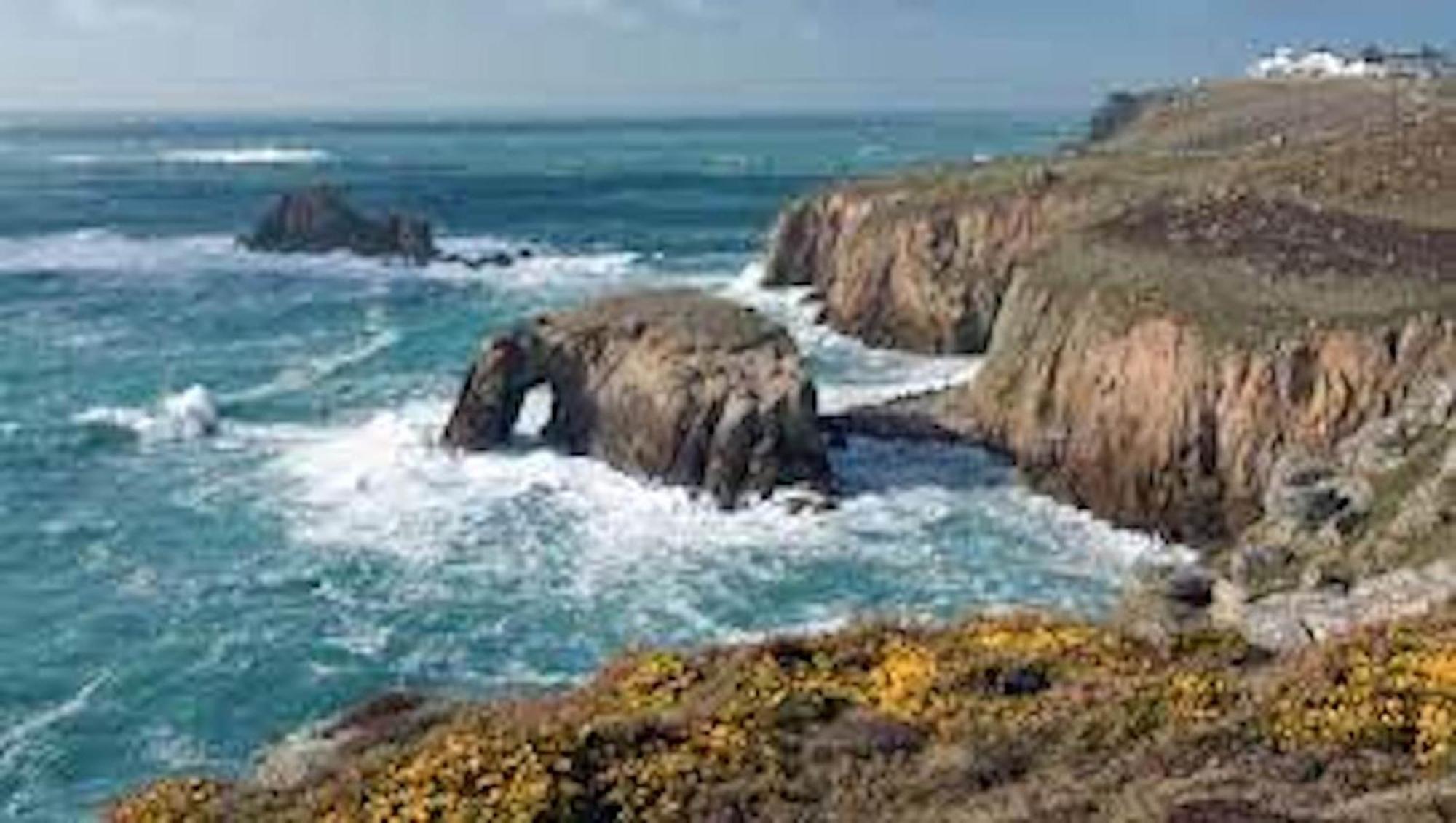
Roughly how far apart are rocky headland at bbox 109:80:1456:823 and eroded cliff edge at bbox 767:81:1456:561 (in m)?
0.16

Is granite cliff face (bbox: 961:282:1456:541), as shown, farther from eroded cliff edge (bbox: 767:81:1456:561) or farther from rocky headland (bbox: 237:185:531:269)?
rocky headland (bbox: 237:185:531:269)

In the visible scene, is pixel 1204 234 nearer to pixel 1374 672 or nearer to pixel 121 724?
pixel 121 724

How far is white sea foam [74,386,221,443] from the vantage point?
94.7 metres

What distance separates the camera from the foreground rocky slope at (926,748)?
22.7 meters

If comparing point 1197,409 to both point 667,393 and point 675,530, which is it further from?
point 667,393

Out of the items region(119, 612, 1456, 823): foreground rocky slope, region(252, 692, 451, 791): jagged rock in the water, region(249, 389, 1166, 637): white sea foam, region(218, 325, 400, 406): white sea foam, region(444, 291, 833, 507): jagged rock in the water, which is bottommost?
region(218, 325, 400, 406): white sea foam

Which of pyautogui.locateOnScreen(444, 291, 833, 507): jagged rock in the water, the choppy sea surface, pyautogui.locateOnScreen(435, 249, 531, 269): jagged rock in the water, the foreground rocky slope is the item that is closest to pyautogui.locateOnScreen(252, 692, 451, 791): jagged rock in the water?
the foreground rocky slope

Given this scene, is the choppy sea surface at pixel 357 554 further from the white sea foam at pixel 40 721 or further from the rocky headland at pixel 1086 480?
the rocky headland at pixel 1086 480

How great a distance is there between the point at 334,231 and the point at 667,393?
310ft

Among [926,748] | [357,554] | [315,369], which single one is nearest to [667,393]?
[357,554]

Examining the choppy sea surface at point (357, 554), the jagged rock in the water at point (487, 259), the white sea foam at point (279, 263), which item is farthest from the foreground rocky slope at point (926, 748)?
the jagged rock in the water at point (487, 259)

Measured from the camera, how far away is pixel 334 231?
17075cm

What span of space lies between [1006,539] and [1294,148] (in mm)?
54987

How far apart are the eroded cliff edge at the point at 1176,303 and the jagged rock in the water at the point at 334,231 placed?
52.2 m
